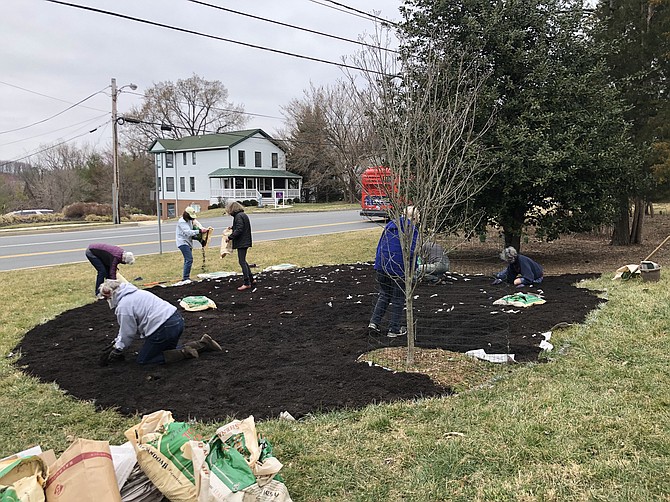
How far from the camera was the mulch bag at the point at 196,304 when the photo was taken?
25.1 feet

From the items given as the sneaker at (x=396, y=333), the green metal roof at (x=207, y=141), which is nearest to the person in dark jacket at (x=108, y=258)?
the sneaker at (x=396, y=333)

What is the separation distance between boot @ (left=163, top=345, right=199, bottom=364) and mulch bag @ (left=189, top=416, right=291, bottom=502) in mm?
2524

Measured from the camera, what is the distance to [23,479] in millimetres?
2523

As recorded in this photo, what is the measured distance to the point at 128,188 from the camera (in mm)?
51656

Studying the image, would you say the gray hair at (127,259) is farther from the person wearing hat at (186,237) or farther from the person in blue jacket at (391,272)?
the person in blue jacket at (391,272)

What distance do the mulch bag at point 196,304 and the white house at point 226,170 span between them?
3816 centimetres

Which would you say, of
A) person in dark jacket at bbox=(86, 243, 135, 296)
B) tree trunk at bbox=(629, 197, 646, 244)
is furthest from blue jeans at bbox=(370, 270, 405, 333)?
tree trunk at bbox=(629, 197, 646, 244)

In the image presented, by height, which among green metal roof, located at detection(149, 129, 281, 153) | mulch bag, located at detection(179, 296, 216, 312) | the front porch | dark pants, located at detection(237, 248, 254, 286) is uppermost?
green metal roof, located at detection(149, 129, 281, 153)

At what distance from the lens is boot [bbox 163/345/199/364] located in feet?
17.7

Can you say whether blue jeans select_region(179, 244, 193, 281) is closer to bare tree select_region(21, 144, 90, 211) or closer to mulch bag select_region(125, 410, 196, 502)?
mulch bag select_region(125, 410, 196, 502)

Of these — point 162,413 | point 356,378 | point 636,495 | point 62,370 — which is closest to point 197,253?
point 62,370

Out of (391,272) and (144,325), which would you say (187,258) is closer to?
(144,325)

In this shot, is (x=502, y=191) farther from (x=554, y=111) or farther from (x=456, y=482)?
(x=456, y=482)

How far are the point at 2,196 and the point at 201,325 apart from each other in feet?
164
